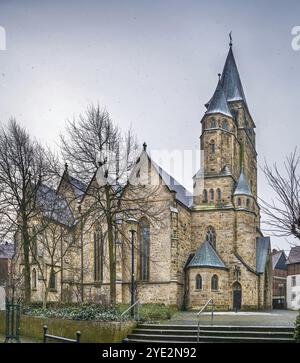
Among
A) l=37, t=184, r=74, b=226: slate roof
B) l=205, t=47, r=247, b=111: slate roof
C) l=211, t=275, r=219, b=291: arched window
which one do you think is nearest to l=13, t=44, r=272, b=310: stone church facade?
l=211, t=275, r=219, b=291: arched window

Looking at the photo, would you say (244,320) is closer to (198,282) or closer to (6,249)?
(198,282)

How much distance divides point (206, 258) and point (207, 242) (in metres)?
1.16

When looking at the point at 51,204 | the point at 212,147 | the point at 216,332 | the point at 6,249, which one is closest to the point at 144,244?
the point at 212,147

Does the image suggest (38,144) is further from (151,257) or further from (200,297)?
(200,297)

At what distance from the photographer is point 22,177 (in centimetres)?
1692

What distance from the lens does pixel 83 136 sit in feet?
54.9

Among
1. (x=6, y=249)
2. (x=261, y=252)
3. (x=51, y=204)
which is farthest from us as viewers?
(x=6, y=249)

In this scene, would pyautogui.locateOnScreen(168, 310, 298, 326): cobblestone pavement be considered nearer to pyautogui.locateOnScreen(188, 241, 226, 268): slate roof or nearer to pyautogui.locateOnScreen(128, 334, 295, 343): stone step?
pyautogui.locateOnScreen(128, 334, 295, 343): stone step

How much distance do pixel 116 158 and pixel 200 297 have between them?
36.9 feet

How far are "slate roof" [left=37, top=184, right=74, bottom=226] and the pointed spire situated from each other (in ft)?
40.2

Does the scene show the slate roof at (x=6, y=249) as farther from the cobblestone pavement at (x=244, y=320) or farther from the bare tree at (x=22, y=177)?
the cobblestone pavement at (x=244, y=320)

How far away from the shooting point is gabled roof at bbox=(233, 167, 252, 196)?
27.9 m

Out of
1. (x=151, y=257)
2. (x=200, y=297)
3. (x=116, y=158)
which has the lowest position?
(x=200, y=297)
